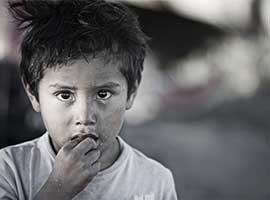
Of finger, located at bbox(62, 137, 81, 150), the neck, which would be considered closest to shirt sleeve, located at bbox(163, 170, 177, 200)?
the neck

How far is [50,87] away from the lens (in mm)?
1271

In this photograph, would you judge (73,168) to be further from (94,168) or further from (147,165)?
(147,165)

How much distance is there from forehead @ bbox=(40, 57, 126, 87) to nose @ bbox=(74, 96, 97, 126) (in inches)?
1.5

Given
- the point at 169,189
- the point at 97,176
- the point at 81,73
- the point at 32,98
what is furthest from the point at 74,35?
the point at 169,189

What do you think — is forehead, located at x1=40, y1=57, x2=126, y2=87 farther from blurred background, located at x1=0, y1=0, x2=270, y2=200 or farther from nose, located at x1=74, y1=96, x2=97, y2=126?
blurred background, located at x1=0, y1=0, x2=270, y2=200

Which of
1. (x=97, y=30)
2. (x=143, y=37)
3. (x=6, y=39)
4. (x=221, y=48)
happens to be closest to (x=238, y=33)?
(x=221, y=48)

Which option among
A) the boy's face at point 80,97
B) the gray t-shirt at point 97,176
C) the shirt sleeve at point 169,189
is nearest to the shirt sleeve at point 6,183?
the gray t-shirt at point 97,176

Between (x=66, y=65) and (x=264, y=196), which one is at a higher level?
(x=66, y=65)

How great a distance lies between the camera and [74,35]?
1256 millimetres

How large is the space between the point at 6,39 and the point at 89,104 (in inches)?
12.2

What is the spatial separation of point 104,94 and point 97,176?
0.18 metres

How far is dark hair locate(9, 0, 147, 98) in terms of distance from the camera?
1.26 meters

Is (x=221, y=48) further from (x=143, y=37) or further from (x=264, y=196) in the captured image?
(x=264, y=196)

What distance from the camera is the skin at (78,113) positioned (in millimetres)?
1245
